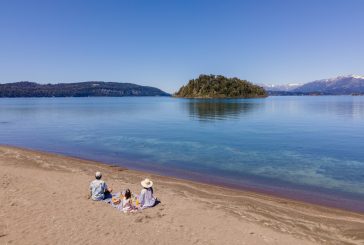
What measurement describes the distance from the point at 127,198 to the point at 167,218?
2.43 metres

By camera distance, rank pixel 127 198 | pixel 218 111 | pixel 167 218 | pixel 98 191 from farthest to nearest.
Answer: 1. pixel 218 111
2. pixel 98 191
3. pixel 127 198
4. pixel 167 218

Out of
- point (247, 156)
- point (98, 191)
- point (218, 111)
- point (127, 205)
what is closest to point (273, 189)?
point (247, 156)

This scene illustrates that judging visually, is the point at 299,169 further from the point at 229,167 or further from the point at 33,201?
the point at 33,201

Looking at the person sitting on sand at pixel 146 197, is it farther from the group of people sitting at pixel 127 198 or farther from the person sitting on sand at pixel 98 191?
the person sitting on sand at pixel 98 191

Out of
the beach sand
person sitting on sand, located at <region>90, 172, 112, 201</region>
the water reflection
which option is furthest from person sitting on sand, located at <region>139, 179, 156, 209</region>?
the water reflection

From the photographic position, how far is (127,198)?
14.9 m

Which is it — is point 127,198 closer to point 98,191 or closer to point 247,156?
point 98,191

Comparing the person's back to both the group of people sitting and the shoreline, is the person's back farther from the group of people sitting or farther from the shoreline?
the shoreline

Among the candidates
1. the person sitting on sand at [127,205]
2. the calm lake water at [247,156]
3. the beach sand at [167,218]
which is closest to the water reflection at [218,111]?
the calm lake water at [247,156]

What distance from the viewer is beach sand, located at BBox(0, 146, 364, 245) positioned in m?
11.7

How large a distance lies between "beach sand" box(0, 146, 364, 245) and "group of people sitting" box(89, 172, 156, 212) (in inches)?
16.1

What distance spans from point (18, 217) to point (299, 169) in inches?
823

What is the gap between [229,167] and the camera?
2595 centimetres

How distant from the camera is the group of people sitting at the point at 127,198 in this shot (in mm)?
14655
